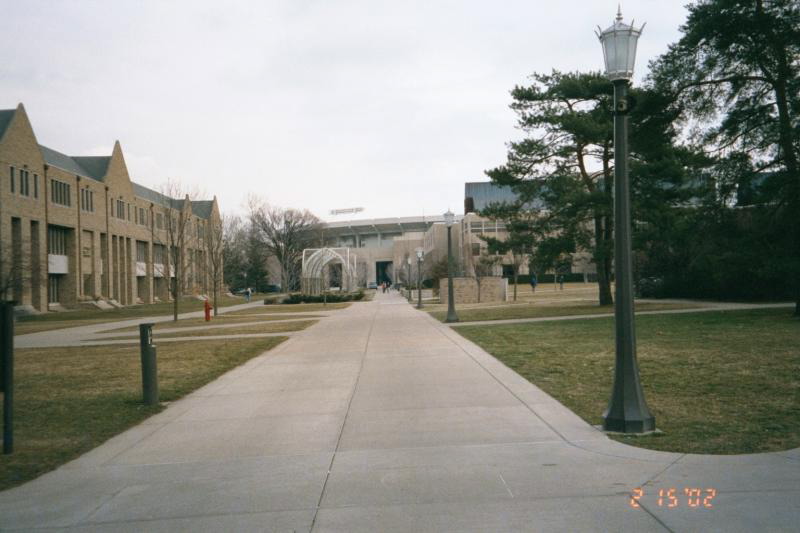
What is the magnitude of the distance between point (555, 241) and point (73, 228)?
3783 centimetres

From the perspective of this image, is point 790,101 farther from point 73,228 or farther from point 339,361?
point 73,228

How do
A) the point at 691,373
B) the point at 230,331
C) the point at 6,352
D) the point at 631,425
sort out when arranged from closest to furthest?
the point at 6,352, the point at 631,425, the point at 691,373, the point at 230,331

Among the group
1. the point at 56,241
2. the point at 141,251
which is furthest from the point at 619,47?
the point at 141,251

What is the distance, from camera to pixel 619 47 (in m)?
7.95

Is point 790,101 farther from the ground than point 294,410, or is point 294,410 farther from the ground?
point 790,101

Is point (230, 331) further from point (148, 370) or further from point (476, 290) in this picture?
point (476, 290)

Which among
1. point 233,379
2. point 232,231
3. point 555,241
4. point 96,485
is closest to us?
point 96,485

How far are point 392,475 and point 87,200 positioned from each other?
55.8 metres

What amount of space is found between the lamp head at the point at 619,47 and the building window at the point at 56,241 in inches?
1933

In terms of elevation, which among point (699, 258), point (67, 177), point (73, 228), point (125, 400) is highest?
point (67, 177)

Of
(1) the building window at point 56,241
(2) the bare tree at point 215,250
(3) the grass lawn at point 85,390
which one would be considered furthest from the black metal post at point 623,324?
(1) the building window at point 56,241

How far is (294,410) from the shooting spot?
374 inches

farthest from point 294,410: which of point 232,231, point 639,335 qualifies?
point 232,231

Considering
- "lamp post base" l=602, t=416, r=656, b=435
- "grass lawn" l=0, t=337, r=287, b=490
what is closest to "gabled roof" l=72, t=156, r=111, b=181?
"grass lawn" l=0, t=337, r=287, b=490
